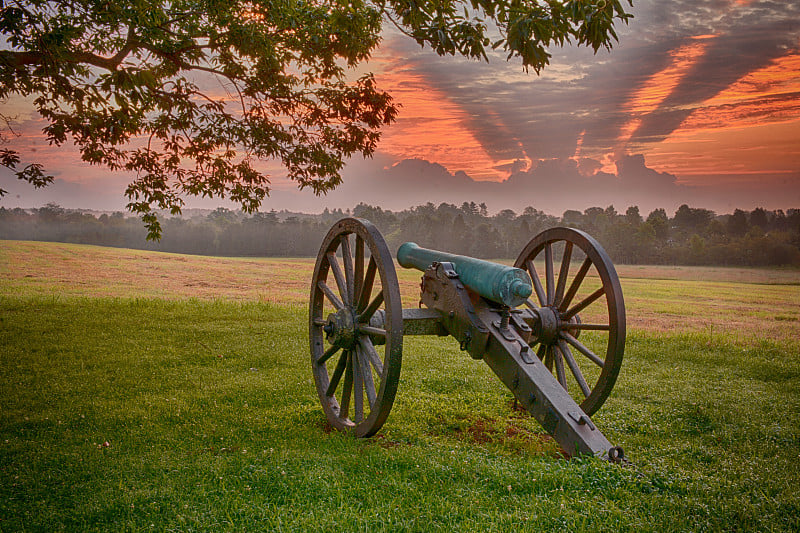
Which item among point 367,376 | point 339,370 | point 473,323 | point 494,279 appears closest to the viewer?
point 494,279

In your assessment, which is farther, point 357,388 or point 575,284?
point 575,284

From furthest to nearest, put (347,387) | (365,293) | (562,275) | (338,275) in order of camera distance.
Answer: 1. (562,275)
2. (338,275)
3. (347,387)
4. (365,293)

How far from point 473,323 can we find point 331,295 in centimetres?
156

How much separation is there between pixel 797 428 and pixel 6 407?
8.42 m

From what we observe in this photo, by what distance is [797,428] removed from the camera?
573cm

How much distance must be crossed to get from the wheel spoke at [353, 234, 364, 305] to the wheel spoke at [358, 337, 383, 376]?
36cm

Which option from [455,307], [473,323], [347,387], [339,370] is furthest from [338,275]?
[473,323]

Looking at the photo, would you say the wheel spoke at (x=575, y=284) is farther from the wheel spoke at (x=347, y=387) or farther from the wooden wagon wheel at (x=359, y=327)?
the wheel spoke at (x=347, y=387)

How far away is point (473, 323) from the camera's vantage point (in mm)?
4457

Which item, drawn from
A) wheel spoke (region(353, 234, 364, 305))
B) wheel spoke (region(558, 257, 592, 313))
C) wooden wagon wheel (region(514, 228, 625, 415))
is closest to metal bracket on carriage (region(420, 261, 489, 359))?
wheel spoke (region(353, 234, 364, 305))

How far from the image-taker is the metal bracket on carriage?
14.7 ft

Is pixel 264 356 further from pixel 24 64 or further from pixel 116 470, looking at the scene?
pixel 24 64

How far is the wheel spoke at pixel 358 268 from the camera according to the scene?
15.8 ft

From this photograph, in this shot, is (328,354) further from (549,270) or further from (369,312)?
(549,270)
